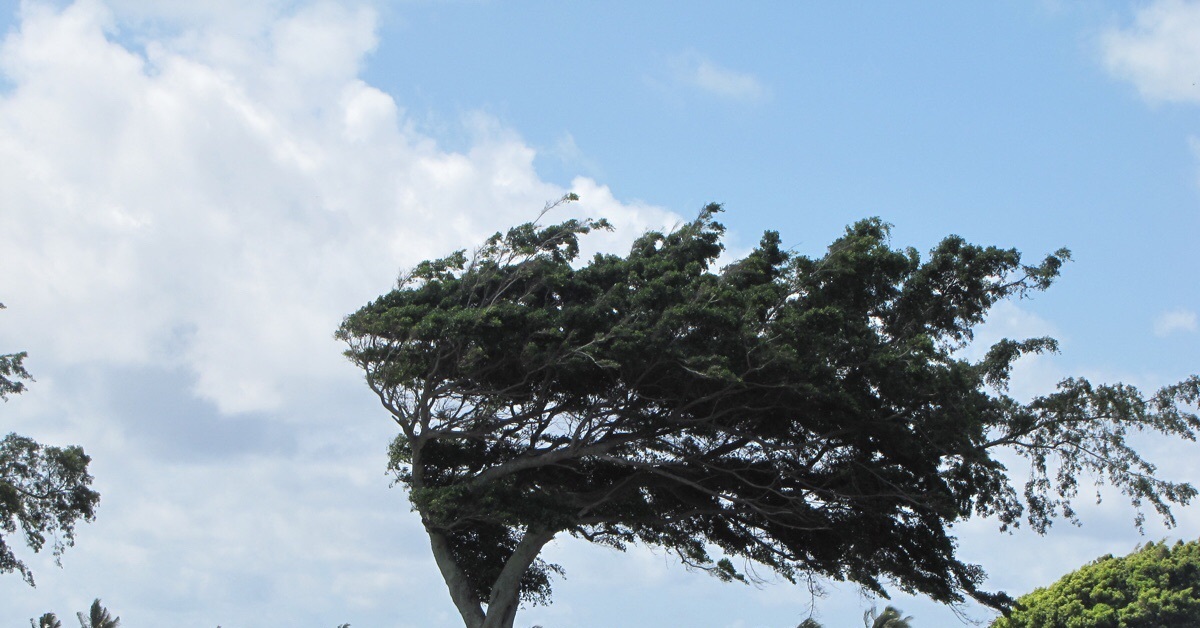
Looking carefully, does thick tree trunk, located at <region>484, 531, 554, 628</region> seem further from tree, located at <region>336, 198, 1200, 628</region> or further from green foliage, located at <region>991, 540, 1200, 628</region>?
green foliage, located at <region>991, 540, 1200, 628</region>

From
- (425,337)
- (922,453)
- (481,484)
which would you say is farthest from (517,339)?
(922,453)

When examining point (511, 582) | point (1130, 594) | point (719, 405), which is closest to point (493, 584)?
point (511, 582)

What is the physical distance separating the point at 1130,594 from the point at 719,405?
2626cm

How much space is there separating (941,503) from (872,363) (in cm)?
332

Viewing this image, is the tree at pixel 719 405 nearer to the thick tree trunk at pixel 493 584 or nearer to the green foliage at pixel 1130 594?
the thick tree trunk at pixel 493 584

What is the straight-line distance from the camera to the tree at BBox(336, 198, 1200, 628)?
845 inches

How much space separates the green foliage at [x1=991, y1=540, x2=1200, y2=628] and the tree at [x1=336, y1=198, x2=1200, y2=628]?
18.6 m

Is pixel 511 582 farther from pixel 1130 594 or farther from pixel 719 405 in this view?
pixel 1130 594

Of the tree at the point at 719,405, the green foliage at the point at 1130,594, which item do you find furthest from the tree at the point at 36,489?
the green foliage at the point at 1130,594

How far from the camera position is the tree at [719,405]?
21469 mm

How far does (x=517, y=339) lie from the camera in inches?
854

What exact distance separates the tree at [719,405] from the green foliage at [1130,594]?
18.6 meters

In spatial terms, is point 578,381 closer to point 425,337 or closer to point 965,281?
point 425,337

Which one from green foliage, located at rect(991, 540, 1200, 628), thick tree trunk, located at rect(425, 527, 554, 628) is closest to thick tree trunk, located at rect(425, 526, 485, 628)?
thick tree trunk, located at rect(425, 527, 554, 628)
